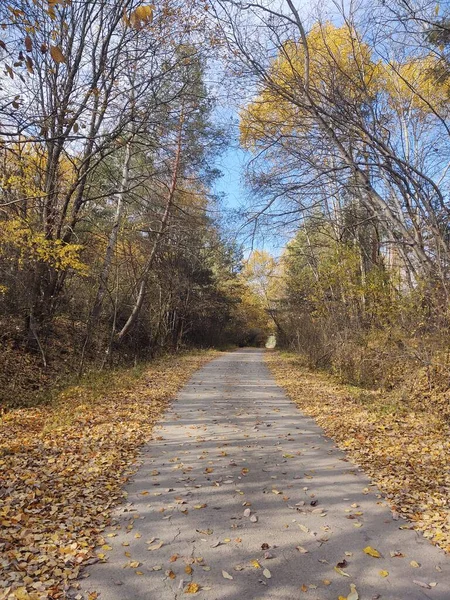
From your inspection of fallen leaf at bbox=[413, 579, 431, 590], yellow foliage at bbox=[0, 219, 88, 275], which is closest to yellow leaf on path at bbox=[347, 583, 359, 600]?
fallen leaf at bbox=[413, 579, 431, 590]

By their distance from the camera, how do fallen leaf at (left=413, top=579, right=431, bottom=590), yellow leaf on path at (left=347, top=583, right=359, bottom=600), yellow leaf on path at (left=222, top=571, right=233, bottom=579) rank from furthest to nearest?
yellow leaf on path at (left=222, top=571, right=233, bottom=579) → fallen leaf at (left=413, top=579, right=431, bottom=590) → yellow leaf on path at (left=347, top=583, right=359, bottom=600)

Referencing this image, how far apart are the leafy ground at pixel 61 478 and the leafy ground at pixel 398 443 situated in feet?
9.46

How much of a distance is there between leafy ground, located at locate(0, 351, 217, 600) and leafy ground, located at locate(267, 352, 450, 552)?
2885 millimetres

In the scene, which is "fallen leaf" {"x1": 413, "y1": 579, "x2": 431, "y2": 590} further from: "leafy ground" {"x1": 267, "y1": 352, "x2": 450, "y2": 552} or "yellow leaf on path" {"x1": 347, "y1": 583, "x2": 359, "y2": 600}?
"leafy ground" {"x1": 267, "y1": 352, "x2": 450, "y2": 552}

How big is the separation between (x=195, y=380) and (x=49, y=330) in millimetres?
5108

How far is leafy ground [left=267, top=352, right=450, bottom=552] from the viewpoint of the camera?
4047 millimetres

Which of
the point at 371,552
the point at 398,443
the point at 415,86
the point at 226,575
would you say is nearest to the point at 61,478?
the point at 226,575

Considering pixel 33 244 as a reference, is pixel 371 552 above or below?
below

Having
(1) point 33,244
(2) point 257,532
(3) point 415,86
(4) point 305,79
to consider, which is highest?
(3) point 415,86

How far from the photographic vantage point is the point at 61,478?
15.8 feet

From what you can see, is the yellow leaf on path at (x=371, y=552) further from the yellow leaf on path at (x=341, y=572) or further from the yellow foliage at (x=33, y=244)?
the yellow foliage at (x=33, y=244)

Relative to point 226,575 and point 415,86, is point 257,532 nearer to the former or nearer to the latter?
point 226,575

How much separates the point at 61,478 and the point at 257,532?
2.48 m

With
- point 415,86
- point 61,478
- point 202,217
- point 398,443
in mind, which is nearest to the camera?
point 61,478
